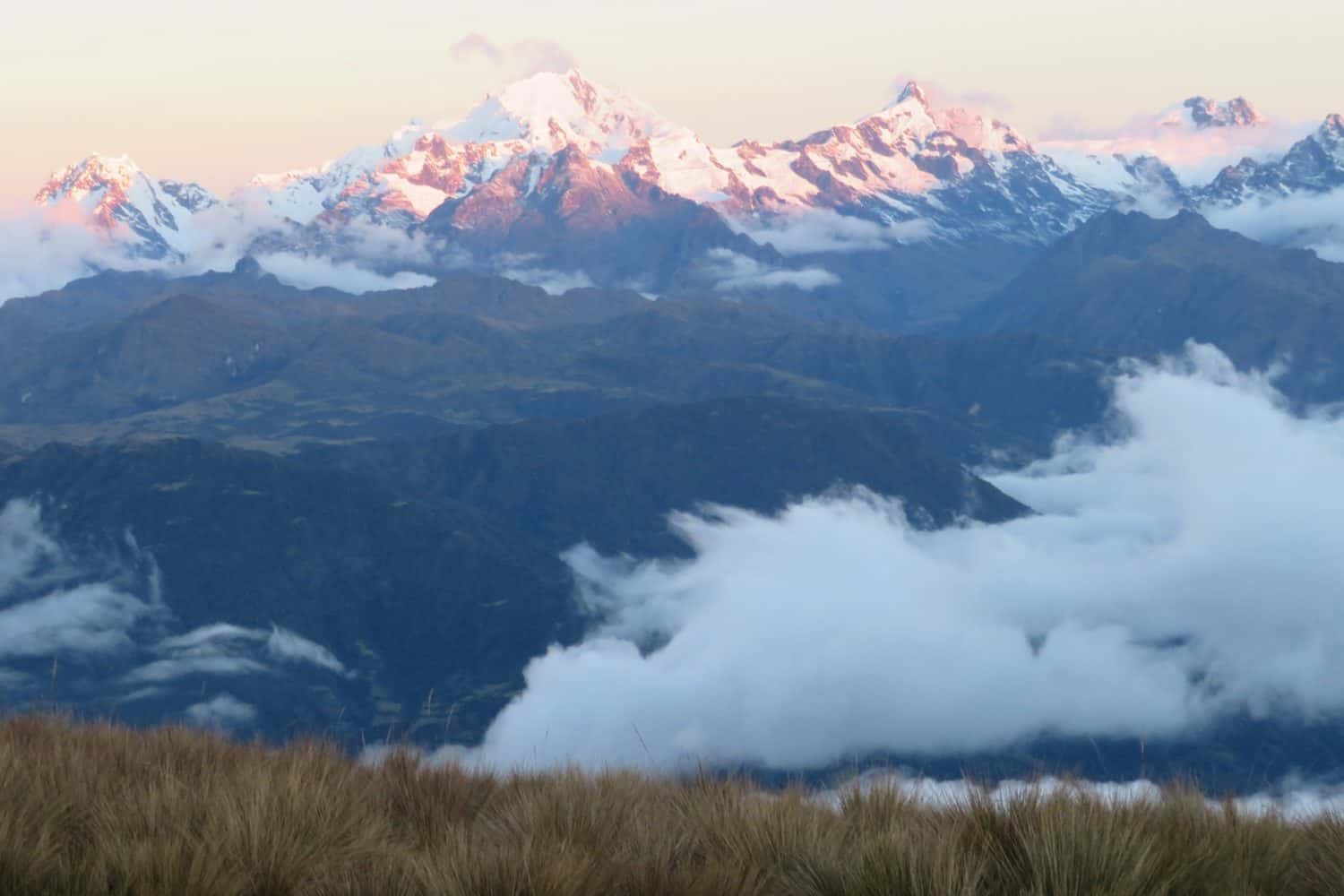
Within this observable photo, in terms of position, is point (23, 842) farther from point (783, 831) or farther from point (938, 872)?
point (938, 872)

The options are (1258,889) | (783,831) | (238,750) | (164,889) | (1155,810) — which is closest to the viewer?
(164,889)

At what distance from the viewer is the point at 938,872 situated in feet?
30.9

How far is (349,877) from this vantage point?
32.6 ft

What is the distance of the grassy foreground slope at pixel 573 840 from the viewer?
9.55 metres

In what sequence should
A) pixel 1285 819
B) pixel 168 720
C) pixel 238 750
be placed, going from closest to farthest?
pixel 1285 819, pixel 238 750, pixel 168 720

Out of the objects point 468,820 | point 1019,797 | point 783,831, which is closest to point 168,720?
point 468,820

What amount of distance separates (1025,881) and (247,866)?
5.38m

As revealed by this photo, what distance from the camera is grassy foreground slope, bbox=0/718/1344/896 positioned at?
955cm

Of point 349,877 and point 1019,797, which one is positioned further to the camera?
point 1019,797

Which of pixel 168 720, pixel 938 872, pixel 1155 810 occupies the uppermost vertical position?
pixel 938 872

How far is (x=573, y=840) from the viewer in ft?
36.8

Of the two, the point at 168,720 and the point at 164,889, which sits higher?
the point at 164,889

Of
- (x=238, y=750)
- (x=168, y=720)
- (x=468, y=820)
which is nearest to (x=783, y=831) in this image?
(x=468, y=820)

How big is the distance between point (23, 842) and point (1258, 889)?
8460 millimetres
